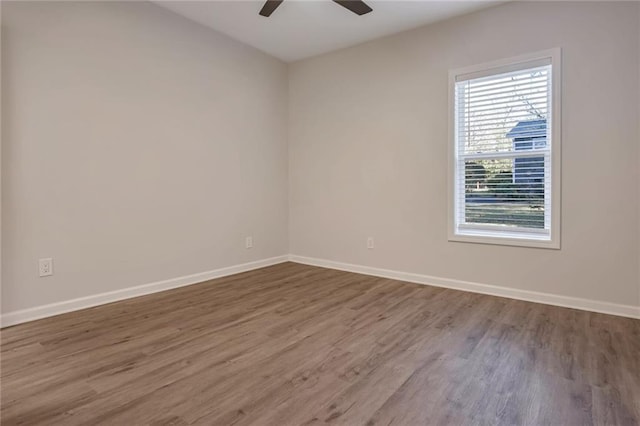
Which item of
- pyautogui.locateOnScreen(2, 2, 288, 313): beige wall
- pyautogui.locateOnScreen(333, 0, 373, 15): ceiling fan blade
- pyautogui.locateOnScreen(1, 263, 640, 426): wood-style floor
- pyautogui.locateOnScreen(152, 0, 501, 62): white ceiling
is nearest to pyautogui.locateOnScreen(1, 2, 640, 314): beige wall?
pyautogui.locateOnScreen(2, 2, 288, 313): beige wall

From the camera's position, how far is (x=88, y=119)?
9.36 feet

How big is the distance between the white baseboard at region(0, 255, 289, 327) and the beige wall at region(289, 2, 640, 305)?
1163 mm

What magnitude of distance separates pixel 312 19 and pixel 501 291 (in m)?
3.21

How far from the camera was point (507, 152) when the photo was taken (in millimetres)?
3234

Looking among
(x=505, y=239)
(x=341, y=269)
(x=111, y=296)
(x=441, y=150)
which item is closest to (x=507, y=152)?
(x=441, y=150)

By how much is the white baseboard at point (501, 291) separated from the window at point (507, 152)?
437 mm

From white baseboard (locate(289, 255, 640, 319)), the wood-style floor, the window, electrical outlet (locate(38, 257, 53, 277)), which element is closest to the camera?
the wood-style floor

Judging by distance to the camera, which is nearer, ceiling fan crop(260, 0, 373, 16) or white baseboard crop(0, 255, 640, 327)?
white baseboard crop(0, 255, 640, 327)

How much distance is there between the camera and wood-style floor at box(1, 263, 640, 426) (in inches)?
59.5

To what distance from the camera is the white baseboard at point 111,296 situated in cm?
254

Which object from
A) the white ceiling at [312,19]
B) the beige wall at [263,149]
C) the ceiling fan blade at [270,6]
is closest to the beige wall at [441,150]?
the beige wall at [263,149]

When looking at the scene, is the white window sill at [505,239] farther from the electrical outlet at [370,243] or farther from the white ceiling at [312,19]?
the white ceiling at [312,19]

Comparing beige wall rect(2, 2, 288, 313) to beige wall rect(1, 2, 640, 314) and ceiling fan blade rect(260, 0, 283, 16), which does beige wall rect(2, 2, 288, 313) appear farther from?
ceiling fan blade rect(260, 0, 283, 16)

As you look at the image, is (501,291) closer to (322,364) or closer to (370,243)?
(370,243)
